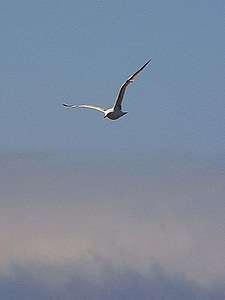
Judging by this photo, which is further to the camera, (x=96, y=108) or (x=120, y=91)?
(x=96, y=108)

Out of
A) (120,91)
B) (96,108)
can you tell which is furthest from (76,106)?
(120,91)

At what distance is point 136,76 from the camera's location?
8425 centimetres

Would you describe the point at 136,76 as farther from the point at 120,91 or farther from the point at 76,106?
the point at 76,106

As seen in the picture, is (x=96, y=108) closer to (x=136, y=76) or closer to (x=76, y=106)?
(x=76, y=106)

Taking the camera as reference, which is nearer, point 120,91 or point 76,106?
point 120,91

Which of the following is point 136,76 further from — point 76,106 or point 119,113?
point 76,106

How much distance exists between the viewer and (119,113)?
87938 millimetres

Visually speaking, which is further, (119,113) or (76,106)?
(76,106)

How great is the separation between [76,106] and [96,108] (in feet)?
6.39

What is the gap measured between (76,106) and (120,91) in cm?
787

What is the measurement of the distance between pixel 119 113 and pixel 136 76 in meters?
4.76

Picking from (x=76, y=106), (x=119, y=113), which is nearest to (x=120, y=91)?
(x=119, y=113)

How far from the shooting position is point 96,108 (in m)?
92.9

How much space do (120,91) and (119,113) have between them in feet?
6.62
